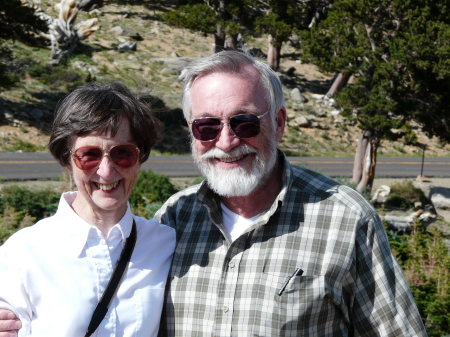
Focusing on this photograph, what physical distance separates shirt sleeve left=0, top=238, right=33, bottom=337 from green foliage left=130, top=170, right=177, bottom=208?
37.3 feet

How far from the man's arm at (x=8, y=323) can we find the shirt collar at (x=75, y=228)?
35 cm

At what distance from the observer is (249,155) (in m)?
2.89

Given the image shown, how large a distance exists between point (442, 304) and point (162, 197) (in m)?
9.22

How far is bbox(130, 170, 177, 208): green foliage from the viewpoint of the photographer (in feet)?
47.0

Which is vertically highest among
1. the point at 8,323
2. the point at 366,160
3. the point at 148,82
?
the point at 8,323

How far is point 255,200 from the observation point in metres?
2.92

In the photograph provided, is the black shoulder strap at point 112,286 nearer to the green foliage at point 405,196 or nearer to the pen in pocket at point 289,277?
the pen in pocket at point 289,277

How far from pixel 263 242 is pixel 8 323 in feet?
3.80

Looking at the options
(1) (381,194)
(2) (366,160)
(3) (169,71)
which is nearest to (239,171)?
(2) (366,160)

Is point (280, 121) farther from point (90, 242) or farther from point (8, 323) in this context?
point (8, 323)

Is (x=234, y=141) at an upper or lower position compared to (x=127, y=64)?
upper

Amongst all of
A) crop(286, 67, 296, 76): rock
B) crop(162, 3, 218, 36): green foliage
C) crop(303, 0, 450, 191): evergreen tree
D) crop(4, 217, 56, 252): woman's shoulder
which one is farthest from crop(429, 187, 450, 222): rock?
crop(286, 67, 296, 76): rock

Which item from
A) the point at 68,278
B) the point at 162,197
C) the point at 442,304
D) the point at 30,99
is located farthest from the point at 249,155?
the point at 30,99

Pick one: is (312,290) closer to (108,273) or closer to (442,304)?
(108,273)
